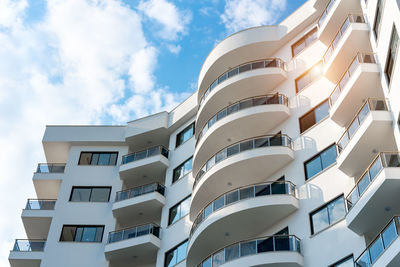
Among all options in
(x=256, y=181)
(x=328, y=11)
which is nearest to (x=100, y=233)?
(x=256, y=181)

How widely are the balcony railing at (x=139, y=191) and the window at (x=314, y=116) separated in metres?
12.2

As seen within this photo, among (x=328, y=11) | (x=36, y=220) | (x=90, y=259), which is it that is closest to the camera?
(x=328, y=11)

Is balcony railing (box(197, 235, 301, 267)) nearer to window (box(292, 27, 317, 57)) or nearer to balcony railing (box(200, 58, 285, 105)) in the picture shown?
balcony railing (box(200, 58, 285, 105))

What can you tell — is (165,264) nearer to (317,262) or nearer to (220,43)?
(317,262)

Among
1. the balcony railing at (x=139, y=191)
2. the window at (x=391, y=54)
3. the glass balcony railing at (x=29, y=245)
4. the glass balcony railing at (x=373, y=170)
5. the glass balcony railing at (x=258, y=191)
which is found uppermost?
the balcony railing at (x=139, y=191)

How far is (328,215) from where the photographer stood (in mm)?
24703

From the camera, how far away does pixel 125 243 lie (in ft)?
115

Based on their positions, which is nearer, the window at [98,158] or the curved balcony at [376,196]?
the curved balcony at [376,196]

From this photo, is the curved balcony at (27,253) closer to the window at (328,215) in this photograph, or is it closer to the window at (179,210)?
the window at (179,210)

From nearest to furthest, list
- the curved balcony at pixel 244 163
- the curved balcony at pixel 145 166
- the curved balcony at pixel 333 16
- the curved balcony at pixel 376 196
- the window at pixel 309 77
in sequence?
the curved balcony at pixel 376 196
the curved balcony at pixel 244 163
the curved balcony at pixel 333 16
the window at pixel 309 77
the curved balcony at pixel 145 166

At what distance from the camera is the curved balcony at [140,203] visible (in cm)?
3697

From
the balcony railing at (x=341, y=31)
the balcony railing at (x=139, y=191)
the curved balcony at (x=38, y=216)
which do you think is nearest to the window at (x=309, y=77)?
the balcony railing at (x=341, y=31)

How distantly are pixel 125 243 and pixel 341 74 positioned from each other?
678 inches

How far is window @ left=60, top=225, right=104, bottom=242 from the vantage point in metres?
Answer: 37.1
